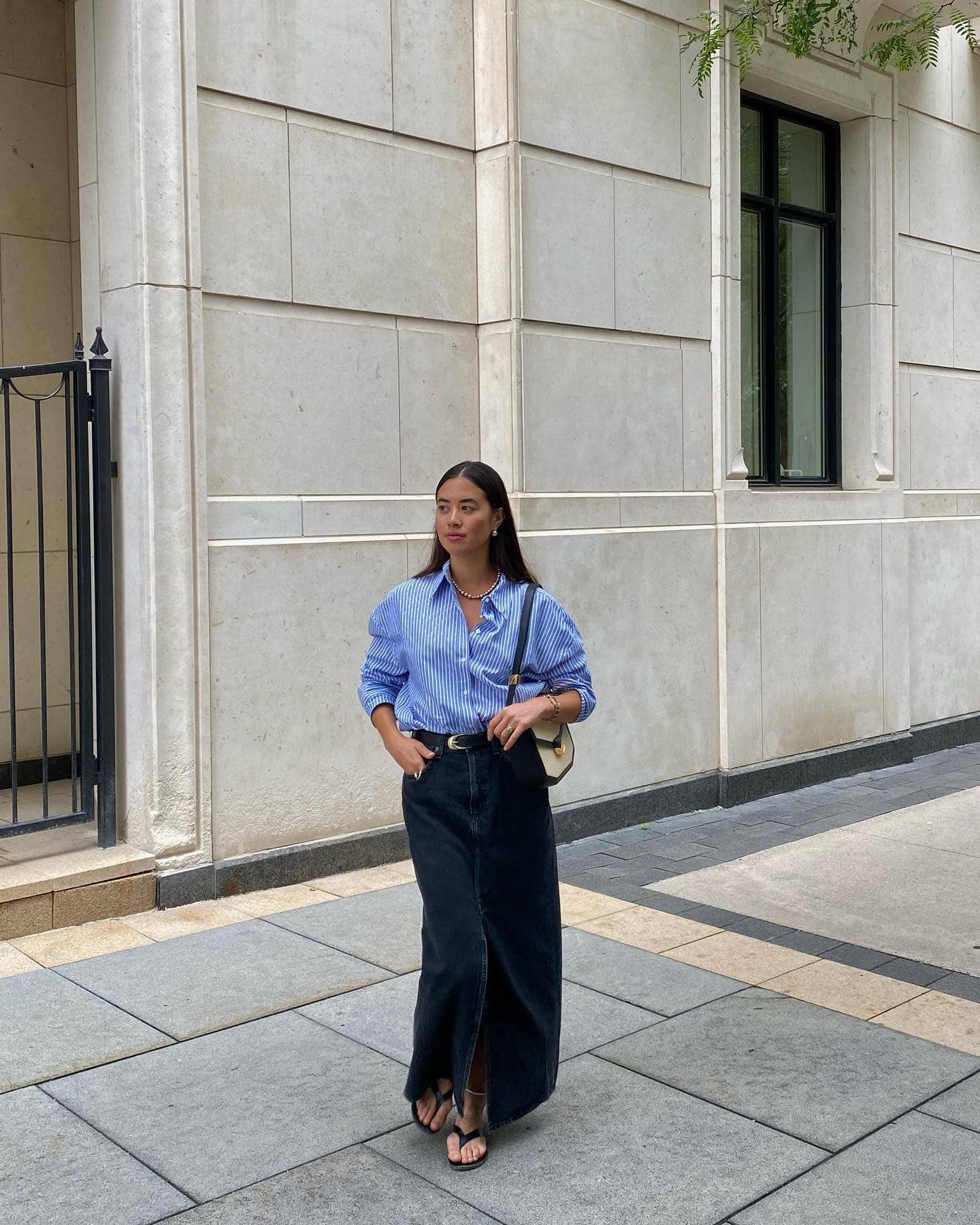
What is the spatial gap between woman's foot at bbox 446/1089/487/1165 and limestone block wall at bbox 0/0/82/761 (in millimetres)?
4766

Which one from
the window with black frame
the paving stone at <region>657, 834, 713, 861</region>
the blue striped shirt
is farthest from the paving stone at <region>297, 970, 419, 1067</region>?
the window with black frame

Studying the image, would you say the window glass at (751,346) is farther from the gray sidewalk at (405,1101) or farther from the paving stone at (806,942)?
the gray sidewalk at (405,1101)

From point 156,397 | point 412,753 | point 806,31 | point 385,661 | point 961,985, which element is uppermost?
point 806,31

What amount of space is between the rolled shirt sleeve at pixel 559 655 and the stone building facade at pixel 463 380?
106 inches

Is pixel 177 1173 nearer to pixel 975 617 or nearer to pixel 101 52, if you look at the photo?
pixel 101 52

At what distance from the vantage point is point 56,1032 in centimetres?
460

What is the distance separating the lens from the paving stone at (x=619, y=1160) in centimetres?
342

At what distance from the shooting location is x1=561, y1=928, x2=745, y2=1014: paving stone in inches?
194

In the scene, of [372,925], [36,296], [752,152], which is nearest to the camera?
[372,925]

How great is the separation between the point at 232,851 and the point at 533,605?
3.00 meters

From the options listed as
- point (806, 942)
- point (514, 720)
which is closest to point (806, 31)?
point (806, 942)

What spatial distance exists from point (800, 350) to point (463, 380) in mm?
3300

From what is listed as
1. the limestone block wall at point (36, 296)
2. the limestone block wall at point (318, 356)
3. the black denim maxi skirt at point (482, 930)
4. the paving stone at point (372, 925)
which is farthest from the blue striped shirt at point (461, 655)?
the limestone block wall at point (36, 296)

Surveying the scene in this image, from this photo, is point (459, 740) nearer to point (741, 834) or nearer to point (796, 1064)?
point (796, 1064)
